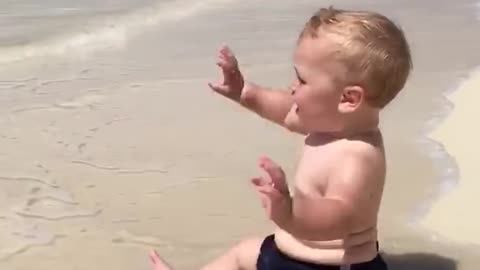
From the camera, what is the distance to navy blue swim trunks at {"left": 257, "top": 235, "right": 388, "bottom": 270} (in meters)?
1.96

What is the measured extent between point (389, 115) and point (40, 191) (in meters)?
1.09

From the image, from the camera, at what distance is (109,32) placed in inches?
185

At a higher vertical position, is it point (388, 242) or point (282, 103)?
point (282, 103)

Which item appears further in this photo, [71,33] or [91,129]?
[71,33]

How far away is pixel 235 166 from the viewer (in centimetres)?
287

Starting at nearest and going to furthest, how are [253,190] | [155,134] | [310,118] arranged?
[310,118], [253,190], [155,134]

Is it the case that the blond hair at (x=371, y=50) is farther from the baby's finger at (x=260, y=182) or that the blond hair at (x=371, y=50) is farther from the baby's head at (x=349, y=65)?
the baby's finger at (x=260, y=182)

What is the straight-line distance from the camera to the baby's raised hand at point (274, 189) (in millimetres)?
1714

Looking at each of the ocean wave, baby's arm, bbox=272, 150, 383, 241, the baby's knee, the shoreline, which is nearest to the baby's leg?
the baby's knee

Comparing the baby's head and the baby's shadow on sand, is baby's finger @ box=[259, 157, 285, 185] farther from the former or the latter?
the baby's shadow on sand

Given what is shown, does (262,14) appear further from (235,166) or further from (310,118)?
(310,118)

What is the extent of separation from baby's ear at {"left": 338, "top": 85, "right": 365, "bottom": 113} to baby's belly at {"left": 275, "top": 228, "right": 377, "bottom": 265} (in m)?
0.23

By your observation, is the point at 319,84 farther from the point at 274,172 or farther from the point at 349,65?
the point at 274,172

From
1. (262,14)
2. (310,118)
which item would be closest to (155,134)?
(310,118)
